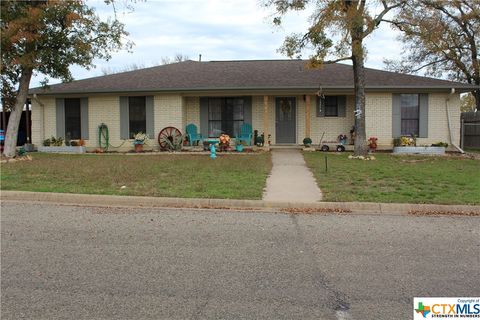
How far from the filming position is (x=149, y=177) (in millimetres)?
11523

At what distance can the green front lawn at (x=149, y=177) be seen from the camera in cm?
Answer: 965

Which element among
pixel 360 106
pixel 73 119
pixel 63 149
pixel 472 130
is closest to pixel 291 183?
pixel 360 106

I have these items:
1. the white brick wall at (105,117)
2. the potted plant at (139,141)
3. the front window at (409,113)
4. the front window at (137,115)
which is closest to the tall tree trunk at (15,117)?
the white brick wall at (105,117)

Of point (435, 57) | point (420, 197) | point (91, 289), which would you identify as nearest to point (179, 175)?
point (420, 197)

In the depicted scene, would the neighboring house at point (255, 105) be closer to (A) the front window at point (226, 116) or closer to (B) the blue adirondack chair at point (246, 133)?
(A) the front window at point (226, 116)

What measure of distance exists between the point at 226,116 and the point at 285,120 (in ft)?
9.27

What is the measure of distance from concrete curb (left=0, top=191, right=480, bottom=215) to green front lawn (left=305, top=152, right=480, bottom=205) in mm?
307

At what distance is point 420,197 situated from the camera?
9.02m

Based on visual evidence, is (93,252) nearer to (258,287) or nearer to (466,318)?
(258,287)

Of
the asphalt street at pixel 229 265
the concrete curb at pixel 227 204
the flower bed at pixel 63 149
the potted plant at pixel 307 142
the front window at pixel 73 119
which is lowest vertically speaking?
the asphalt street at pixel 229 265

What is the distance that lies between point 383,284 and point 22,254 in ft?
13.7

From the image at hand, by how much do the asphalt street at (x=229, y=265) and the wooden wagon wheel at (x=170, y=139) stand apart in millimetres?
12152

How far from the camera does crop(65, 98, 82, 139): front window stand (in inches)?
846

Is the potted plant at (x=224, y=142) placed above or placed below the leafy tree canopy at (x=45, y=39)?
below
